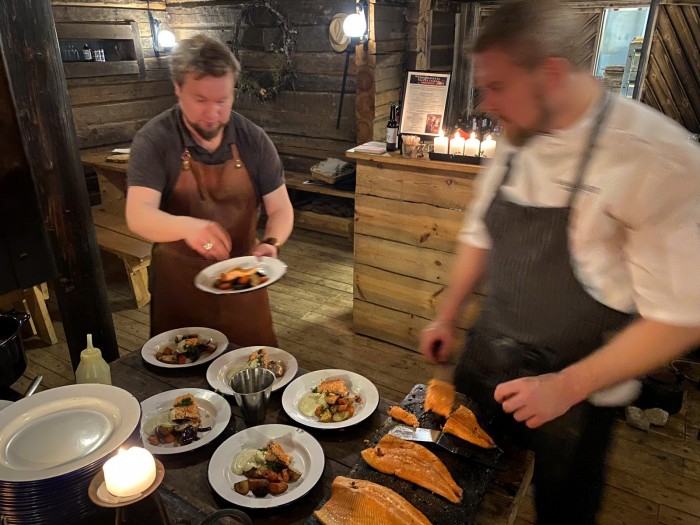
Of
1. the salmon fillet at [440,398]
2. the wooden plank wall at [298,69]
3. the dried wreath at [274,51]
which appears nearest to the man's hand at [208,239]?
the salmon fillet at [440,398]

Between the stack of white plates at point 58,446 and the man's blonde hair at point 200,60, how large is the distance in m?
1.27

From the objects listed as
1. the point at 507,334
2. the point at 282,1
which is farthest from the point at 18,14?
the point at 282,1

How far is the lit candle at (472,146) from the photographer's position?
311 centimetres

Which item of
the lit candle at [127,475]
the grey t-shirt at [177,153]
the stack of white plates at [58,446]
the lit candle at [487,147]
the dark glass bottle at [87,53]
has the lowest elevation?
the stack of white plates at [58,446]

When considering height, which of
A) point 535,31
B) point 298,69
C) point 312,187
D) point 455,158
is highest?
point 535,31

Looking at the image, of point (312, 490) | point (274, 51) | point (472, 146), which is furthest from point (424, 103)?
point (274, 51)

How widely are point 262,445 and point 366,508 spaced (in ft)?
1.44

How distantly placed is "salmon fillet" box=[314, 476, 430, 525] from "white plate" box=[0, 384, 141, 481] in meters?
0.54

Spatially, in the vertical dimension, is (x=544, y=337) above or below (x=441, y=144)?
below

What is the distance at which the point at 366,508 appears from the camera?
4.11ft

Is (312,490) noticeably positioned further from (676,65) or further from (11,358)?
(676,65)

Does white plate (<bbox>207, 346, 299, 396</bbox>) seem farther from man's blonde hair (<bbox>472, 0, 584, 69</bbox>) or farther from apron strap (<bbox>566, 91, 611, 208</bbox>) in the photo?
man's blonde hair (<bbox>472, 0, 584, 69</bbox>)

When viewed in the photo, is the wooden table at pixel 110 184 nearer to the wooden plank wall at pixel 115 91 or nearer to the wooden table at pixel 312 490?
the wooden plank wall at pixel 115 91

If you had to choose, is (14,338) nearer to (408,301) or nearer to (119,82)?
(408,301)
